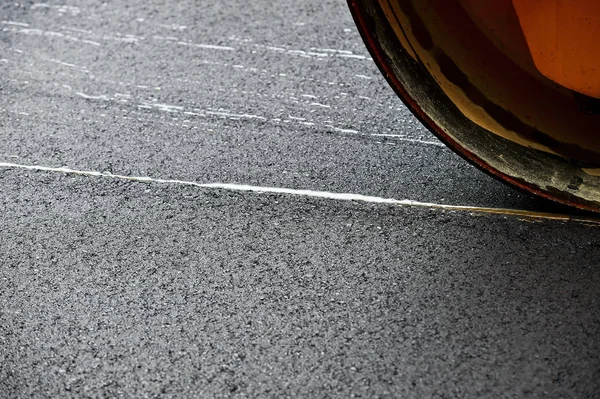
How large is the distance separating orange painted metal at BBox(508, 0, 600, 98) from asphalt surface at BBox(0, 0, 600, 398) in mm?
353

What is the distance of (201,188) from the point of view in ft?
7.27

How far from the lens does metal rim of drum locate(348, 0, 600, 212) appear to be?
5.98 feet

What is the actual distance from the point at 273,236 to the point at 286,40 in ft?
3.28

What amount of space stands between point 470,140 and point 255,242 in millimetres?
578

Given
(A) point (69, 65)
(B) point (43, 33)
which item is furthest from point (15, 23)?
(A) point (69, 65)

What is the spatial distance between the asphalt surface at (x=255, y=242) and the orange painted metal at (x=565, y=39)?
0.35 meters

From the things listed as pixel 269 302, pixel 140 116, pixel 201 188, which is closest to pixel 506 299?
pixel 269 302

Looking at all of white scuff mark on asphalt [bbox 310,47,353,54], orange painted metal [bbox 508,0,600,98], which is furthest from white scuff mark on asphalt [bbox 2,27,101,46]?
orange painted metal [bbox 508,0,600,98]

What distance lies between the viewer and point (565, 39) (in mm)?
1845

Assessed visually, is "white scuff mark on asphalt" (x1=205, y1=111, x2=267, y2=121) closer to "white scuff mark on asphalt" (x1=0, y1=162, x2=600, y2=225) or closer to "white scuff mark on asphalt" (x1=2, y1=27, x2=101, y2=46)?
"white scuff mark on asphalt" (x1=0, y1=162, x2=600, y2=225)

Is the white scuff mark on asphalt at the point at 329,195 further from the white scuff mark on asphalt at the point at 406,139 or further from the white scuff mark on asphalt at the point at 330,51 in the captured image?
the white scuff mark on asphalt at the point at 330,51

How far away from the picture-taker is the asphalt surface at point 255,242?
168cm

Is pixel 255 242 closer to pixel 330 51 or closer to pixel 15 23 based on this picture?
pixel 330 51

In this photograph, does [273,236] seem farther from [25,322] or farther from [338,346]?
[25,322]
